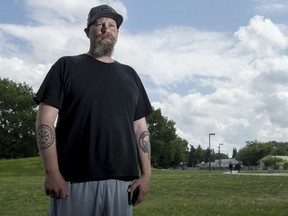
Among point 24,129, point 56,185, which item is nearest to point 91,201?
point 56,185

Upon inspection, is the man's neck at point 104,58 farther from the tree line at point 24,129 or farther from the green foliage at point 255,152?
the green foliage at point 255,152

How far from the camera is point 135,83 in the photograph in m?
3.67

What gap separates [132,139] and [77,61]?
67 cm

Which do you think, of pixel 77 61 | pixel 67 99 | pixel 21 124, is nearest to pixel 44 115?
pixel 67 99

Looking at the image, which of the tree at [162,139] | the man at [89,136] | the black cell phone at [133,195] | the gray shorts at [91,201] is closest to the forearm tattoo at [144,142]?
the man at [89,136]

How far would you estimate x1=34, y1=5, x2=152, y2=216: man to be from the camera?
3.21m

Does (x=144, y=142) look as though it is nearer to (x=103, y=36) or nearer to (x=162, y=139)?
(x=103, y=36)

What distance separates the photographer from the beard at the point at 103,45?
350cm

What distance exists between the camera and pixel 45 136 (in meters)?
3.27

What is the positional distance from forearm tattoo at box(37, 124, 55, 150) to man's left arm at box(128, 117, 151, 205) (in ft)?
2.23

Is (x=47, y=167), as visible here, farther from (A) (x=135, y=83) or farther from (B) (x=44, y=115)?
(A) (x=135, y=83)

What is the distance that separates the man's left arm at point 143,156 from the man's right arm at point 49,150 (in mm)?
580

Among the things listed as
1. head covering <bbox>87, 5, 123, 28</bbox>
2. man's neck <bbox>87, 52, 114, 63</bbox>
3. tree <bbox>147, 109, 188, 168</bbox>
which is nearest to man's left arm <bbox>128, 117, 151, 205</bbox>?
man's neck <bbox>87, 52, 114, 63</bbox>

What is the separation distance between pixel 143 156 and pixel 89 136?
22.0 inches
